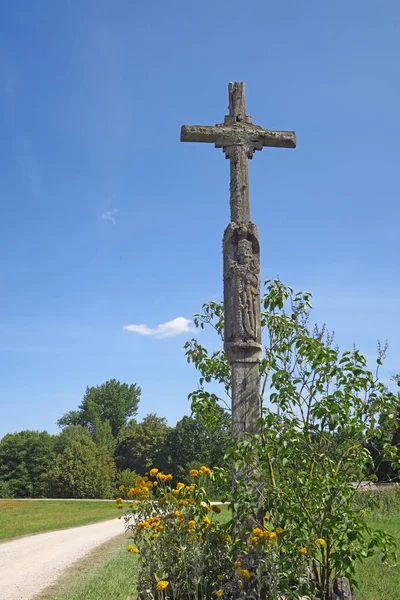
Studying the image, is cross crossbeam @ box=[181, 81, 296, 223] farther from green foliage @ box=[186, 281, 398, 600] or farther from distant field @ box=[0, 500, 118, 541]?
distant field @ box=[0, 500, 118, 541]

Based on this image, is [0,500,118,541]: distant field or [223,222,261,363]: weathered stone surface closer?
[223,222,261,363]: weathered stone surface

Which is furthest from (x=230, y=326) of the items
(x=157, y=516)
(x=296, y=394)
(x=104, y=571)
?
(x=104, y=571)

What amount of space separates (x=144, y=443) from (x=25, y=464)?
41.4ft

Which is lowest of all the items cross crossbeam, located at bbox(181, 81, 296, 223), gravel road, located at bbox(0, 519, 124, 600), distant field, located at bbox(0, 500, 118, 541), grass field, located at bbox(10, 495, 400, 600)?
distant field, located at bbox(0, 500, 118, 541)

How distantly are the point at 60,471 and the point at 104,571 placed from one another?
33994 mm

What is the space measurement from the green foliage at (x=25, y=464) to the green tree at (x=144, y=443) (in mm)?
7507

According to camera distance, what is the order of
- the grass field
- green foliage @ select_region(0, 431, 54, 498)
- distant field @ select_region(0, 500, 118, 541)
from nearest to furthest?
the grass field → distant field @ select_region(0, 500, 118, 541) → green foliage @ select_region(0, 431, 54, 498)

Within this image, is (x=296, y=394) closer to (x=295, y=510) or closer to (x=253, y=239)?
(x=295, y=510)

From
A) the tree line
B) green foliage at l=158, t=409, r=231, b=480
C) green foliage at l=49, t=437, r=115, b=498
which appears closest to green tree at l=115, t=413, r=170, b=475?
the tree line

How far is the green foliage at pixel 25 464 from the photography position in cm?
5059

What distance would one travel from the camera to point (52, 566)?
9.59 m

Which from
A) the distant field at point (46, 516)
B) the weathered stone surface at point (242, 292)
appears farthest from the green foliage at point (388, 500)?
the distant field at point (46, 516)

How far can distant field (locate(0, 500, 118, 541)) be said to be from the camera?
15961 mm

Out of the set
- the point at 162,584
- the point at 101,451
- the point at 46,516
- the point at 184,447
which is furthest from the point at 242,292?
the point at 101,451
